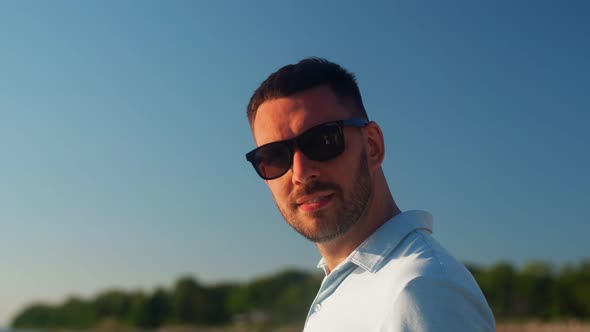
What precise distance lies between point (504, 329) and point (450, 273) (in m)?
46.9

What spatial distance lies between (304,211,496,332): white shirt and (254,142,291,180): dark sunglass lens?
493mm

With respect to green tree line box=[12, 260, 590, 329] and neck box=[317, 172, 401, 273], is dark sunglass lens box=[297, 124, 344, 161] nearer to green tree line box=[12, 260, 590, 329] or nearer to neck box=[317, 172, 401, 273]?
neck box=[317, 172, 401, 273]

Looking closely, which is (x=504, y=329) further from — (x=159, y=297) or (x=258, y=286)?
(x=159, y=297)

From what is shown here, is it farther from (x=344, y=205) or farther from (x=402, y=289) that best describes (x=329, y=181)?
(x=402, y=289)

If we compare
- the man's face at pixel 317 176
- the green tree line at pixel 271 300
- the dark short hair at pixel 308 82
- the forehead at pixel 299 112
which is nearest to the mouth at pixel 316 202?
the man's face at pixel 317 176

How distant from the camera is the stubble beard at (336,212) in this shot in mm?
2271

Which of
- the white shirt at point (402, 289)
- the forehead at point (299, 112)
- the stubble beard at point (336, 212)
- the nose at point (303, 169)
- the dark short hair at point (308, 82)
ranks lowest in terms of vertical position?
the white shirt at point (402, 289)

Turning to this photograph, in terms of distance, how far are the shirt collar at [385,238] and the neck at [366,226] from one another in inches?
4.0

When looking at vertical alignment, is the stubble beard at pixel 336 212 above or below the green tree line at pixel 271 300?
above

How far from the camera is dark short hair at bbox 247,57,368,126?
2455 millimetres

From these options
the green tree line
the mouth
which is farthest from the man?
the green tree line

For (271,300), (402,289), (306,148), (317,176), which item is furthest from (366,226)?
(271,300)

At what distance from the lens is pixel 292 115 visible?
2.45 metres

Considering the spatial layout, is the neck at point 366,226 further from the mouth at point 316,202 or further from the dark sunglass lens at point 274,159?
the dark sunglass lens at point 274,159
